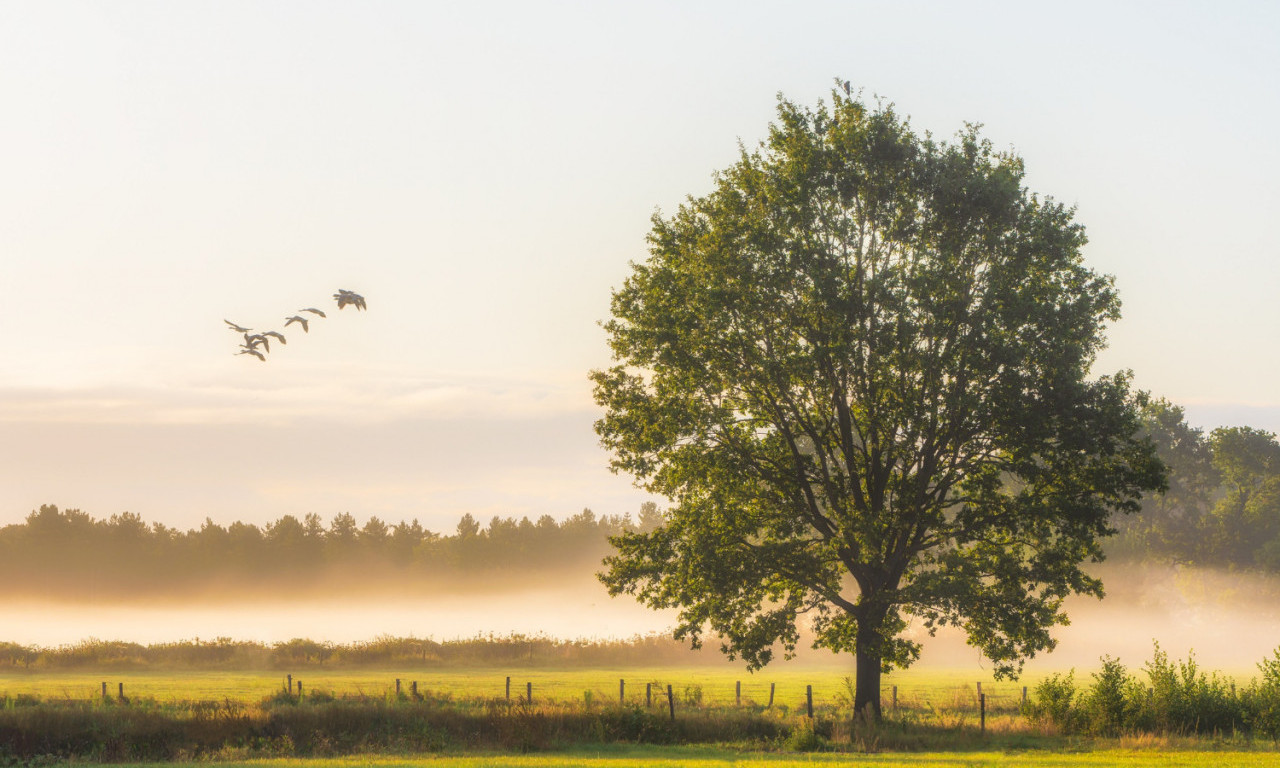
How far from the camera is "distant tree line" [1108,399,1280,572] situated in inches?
4469

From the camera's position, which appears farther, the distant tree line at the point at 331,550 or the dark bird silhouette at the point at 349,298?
the distant tree line at the point at 331,550

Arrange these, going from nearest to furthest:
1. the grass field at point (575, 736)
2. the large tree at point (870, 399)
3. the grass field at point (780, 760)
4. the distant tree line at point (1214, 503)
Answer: the grass field at point (780, 760) < the grass field at point (575, 736) < the large tree at point (870, 399) < the distant tree line at point (1214, 503)

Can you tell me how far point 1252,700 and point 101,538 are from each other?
173690 mm

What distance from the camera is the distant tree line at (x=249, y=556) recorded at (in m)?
176

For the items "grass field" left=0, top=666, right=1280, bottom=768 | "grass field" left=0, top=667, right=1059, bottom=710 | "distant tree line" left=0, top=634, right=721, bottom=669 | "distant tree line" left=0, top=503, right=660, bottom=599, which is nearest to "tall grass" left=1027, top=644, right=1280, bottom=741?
"grass field" left=0, top=666, right=1280, bottom=768

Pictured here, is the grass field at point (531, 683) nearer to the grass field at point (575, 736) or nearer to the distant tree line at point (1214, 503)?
the grass field at point (575, 736)

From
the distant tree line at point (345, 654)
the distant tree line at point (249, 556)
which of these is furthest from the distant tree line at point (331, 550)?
the distant tree line at point (345, 654)

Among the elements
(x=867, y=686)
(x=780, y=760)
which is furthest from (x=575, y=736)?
(x=867, y=686)

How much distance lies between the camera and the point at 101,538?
583 ft

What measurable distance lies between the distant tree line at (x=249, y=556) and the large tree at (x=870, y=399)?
155058mm

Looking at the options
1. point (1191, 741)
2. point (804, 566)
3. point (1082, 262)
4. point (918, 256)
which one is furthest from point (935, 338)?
point (1191, 741)

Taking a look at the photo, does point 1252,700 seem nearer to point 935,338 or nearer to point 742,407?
point 935,338

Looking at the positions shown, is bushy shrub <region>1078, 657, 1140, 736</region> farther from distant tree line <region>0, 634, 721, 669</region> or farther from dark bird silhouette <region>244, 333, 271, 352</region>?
distant tree line <region>0, 634, 721, 669</region>

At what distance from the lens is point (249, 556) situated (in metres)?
182
